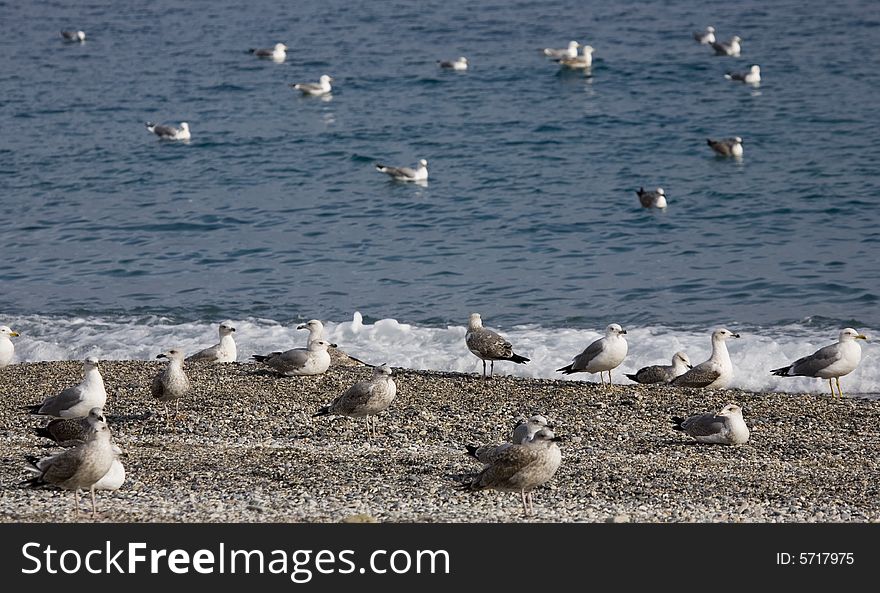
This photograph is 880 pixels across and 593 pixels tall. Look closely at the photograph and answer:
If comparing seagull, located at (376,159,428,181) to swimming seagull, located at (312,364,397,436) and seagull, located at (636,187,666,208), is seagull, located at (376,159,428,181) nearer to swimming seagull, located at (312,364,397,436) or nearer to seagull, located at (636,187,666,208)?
seagull, located at (636,187,666,208)

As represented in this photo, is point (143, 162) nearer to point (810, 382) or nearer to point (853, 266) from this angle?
point (853, 266)

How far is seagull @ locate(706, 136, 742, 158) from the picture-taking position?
1116 inches

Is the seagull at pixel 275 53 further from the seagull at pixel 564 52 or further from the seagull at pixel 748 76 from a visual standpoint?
the seagull at pixel 748 76

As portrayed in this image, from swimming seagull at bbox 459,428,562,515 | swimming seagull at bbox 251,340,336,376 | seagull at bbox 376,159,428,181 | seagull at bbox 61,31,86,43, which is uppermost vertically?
swimming seagull at bbox 459,428,562,515

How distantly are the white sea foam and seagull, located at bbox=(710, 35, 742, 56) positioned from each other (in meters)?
20.4

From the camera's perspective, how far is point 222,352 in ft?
54.4

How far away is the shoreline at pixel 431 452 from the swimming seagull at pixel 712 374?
16 centimetres

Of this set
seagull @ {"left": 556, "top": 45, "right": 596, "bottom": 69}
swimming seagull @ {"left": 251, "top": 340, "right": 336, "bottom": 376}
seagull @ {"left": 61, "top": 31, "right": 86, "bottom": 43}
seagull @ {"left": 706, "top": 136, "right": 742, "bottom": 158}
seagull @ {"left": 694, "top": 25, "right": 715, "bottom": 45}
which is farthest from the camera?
seagull @ {"left": 61, "top": 31, "right": 86, "bottom": 43}

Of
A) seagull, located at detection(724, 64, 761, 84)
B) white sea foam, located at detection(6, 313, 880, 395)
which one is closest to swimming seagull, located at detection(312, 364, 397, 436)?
white sea foam, located at detection(6, 313, 880, 395)

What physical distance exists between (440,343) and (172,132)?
1627 cm

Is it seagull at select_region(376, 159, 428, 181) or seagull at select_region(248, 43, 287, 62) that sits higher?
seagull at select_region(248, 43, 287, 62)

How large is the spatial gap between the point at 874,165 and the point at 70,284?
51.2 ft

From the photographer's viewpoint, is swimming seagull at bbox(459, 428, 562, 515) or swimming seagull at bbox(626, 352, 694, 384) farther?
swimming seagull at bbox(626, 352, 694, 384)

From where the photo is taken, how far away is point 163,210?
26938 millimetres
